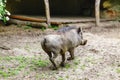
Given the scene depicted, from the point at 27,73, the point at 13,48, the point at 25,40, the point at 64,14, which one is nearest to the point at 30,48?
the point at 13,48

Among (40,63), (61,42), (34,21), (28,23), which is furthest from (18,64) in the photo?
(34,21)

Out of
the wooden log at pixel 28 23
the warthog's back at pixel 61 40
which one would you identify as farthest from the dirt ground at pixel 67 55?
the warthog's back at pixel 61 40

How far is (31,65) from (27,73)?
0.58 m

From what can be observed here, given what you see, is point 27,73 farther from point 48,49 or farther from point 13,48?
point 13,48

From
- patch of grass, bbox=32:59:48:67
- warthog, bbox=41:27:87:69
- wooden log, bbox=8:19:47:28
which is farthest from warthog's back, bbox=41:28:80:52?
wooden log, bbox=8:19:47:28

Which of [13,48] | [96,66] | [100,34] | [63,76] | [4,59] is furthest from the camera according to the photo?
[100,34]

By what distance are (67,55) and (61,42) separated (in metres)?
1.36

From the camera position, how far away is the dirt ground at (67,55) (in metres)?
7.24

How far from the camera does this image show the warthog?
726 centimetres

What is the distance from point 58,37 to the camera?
24.6ft

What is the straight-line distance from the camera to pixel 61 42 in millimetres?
7473

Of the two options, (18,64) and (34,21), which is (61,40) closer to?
A: (18,64)

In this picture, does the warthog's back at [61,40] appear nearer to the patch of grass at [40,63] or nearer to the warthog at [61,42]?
the warthog at [61,42]

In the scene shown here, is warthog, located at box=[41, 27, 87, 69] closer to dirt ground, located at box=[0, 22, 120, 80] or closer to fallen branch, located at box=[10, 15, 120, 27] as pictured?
dirt ground, located at box=[0, 22, 120, 80]
